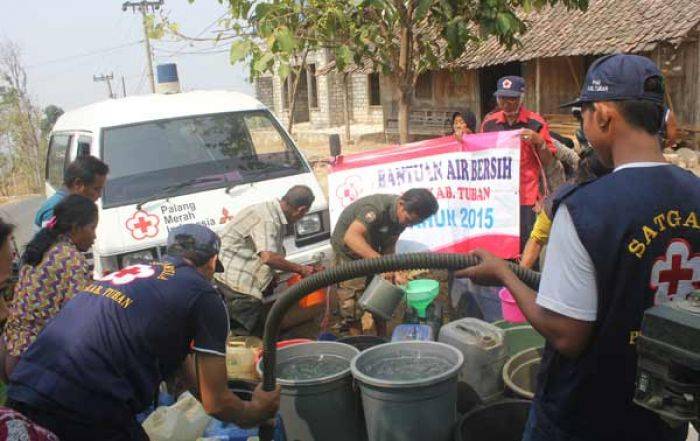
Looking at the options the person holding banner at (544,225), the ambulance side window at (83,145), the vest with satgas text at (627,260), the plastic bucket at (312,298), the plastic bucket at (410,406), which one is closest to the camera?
the vest with satgas text at (627,260)

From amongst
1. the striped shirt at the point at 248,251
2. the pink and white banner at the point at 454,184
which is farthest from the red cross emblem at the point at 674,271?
the pink and white banner at the point at 454,184

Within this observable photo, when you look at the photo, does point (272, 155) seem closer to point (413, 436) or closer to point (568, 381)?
point (413, 436)

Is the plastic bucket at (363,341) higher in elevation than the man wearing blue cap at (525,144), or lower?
lower

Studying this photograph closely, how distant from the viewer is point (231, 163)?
5.62 metres

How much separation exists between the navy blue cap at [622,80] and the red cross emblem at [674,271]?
1.30ft

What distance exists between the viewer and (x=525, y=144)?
517 centimetres

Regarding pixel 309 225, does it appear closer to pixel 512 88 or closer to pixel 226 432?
pixel 512 88

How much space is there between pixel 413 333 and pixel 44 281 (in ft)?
6.78

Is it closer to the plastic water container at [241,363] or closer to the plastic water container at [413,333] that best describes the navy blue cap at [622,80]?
the plastic water container at [413,333]

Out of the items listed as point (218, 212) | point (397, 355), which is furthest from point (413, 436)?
point (218, 212)

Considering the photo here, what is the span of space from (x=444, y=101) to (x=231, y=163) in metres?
15.4

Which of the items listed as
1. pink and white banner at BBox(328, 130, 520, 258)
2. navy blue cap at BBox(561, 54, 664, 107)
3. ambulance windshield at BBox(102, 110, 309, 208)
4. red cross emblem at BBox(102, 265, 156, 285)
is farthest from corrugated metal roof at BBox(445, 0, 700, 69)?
navy blue cap at BBox(561, 54, 664, 107)

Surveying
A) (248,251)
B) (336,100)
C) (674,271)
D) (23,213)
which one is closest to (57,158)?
(248,251)

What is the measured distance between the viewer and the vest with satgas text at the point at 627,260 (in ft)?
5.08
